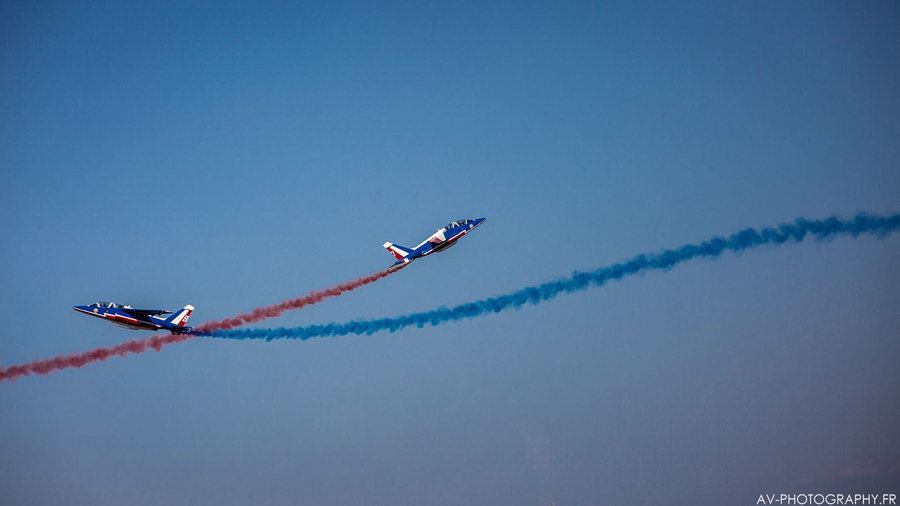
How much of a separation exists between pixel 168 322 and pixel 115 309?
579 centimetres

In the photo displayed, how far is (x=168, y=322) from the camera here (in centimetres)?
19988

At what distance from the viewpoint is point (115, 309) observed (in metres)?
200
